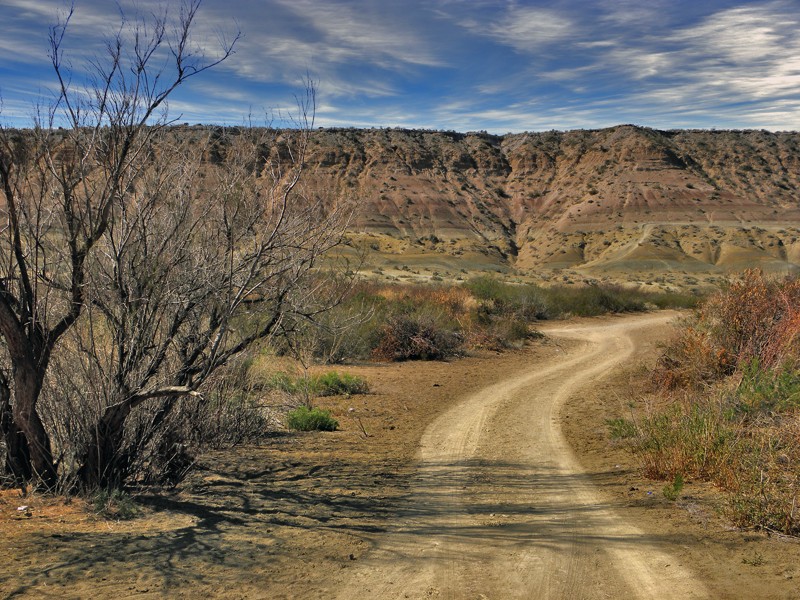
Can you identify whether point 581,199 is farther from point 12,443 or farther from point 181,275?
point 12,443

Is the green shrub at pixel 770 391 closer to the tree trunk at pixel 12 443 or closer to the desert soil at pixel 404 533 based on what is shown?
the desert soil at pixel 404 533

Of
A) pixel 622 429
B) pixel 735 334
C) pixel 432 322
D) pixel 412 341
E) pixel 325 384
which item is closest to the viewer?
pixel 622 429

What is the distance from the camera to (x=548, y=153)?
97.3 m

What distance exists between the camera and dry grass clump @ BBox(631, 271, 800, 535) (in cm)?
612

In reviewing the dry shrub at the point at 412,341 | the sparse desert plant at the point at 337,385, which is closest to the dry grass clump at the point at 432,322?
the dry shrub at the point at 412,341

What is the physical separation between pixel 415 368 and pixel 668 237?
66.0 meters

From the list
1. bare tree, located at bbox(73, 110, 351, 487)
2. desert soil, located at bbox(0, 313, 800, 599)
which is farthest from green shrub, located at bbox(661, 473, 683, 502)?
bare tree, located at bbox(73, 110, 351, 487)

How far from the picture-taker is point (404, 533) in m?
6.05

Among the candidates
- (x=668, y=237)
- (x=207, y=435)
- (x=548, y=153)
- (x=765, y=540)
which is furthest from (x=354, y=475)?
(x=548, y=153)

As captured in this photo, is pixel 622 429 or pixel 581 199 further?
pixel 581 199

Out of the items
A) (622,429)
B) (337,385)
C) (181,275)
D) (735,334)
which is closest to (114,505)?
(181,275)

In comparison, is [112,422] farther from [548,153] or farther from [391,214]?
[548,153]

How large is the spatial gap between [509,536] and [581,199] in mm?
84982

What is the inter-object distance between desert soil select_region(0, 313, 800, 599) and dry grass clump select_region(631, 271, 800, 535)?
294 mm
